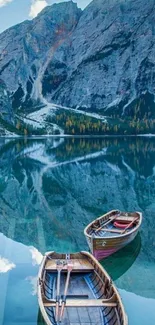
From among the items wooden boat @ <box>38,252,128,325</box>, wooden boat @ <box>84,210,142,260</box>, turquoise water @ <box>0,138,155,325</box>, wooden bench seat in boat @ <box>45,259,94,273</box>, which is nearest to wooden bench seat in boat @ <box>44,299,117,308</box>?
wooden boat @ <box>38,252,128,325</box>

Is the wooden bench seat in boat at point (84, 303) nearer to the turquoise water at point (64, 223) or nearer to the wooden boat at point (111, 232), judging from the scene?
the turquoise water at point (64, 223)

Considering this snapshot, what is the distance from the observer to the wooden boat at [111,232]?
78.2 ft

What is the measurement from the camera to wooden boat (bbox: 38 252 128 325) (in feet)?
47.3

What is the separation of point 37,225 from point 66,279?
1676 cm

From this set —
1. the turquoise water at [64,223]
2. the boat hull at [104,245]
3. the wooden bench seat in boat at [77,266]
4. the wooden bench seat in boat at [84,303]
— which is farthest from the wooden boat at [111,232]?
the wooden bench seat in boat at [84,303]

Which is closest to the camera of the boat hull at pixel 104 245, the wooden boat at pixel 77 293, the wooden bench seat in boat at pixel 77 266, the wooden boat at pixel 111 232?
the wooden boat at pixel 77 293

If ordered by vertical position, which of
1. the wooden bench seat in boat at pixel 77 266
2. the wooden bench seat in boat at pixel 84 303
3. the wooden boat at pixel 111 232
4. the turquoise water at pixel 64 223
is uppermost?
the wooden bench seat in boat at pixel 84 303

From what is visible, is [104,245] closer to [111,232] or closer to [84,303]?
[111,232]

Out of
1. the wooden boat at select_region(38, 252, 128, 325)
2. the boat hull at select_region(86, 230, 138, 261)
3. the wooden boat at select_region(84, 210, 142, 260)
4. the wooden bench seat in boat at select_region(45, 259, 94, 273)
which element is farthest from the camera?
the wooden boat at select_region(84, 210, 142, 260)

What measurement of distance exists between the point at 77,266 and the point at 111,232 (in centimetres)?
798

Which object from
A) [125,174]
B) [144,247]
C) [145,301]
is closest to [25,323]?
[145,301]

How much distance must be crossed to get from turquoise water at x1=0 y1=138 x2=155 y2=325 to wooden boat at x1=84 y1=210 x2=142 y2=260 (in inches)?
39.3

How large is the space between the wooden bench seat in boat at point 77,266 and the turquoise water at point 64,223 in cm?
177

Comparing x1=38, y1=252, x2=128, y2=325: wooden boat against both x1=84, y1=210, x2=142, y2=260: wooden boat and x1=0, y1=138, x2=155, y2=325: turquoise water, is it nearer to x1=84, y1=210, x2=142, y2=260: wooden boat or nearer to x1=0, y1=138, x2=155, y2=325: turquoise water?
x1=0, y1=138, x2=155, y2=325: turquoise water
